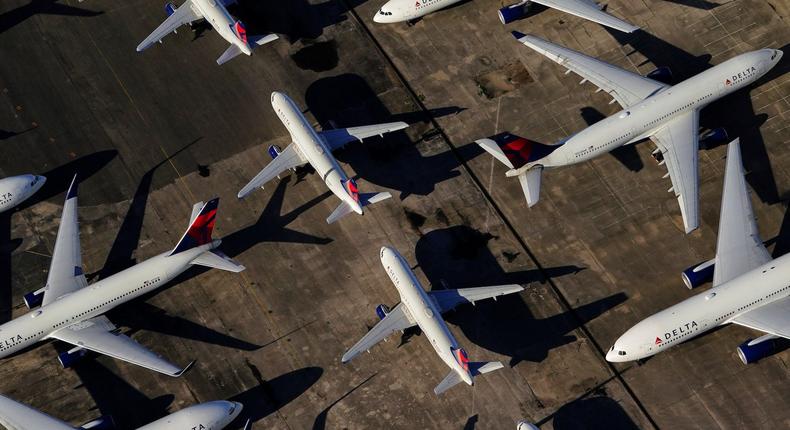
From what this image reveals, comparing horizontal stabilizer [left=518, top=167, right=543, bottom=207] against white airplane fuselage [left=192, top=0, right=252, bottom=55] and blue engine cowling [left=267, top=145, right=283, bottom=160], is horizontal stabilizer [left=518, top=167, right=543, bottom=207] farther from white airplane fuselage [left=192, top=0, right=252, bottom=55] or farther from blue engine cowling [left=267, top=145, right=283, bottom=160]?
white airplane fuselage [left=192, top=0, right=252, bottom=55]

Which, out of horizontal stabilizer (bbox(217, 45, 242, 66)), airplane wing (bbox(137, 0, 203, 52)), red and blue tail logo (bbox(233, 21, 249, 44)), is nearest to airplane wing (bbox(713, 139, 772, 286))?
red and blue tail logo (bbox(233, 21, 249, 44))

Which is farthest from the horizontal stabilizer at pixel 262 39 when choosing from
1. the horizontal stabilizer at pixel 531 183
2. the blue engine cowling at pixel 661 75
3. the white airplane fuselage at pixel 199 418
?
the blue engine cowling at pixel 661 75

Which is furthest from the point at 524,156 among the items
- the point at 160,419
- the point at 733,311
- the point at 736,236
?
the point at 160,419

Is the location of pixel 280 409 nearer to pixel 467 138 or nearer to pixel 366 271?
pixel 366 271

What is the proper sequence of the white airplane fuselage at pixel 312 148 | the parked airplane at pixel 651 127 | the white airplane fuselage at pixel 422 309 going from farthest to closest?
the white airplane fuselage at pixel 312 148 < the parked airplane at pixel 651 127 < the white airplane fuselage at pixel 422 309

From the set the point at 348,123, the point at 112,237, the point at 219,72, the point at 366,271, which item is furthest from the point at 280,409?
the point at 219,72

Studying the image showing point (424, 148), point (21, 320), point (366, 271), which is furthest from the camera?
point (424, 148)

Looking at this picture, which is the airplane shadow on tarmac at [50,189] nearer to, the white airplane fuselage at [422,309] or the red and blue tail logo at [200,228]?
the red and blue tail logo at [200,228]

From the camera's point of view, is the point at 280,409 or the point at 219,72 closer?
the point at 280,409

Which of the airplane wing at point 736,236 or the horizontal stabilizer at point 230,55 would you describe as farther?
the horizontal stabilizer at point 230,55
